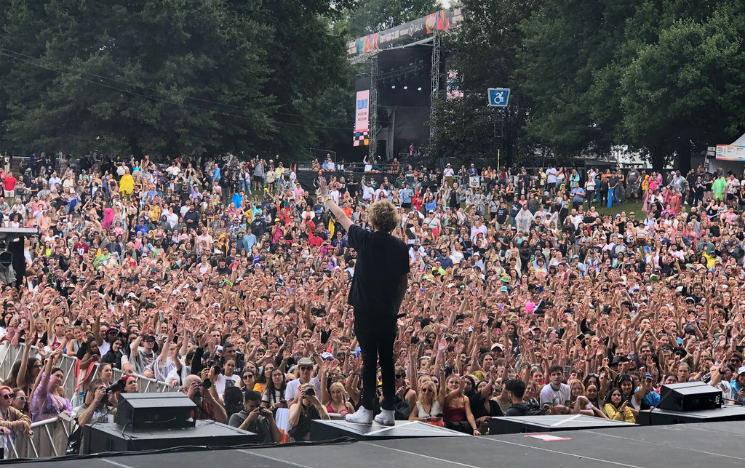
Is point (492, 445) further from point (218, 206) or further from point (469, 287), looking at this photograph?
point (218, 206)

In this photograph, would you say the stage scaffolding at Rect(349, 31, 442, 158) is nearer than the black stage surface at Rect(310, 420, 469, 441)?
No

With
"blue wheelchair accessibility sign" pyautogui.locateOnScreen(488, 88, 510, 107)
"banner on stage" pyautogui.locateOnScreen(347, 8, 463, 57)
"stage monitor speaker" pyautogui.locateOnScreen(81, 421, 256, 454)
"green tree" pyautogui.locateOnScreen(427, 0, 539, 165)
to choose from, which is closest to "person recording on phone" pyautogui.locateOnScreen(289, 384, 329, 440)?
"stage monitor speaker" pyautogui.locateOnScreen(81, 421, 256, 454)

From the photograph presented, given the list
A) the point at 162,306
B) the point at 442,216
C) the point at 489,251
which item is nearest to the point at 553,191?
the point at 442,216

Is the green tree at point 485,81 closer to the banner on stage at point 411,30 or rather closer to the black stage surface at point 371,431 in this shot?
the banner on stage at point 411,30

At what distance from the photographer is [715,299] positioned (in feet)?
48.2

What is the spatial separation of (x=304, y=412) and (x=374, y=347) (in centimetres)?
217

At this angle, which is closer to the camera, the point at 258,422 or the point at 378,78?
the point at 258,422

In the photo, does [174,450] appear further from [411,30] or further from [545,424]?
[411,30]

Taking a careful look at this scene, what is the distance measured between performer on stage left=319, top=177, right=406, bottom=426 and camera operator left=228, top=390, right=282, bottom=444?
206 cm

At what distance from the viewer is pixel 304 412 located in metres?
7.67

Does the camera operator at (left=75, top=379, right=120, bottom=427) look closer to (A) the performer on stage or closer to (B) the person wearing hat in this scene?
(B) the person wearing hat

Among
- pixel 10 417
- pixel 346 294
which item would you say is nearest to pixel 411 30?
pixel 346 294

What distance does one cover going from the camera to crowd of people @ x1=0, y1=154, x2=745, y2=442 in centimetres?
838

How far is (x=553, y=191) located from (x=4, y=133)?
21.5 metres
